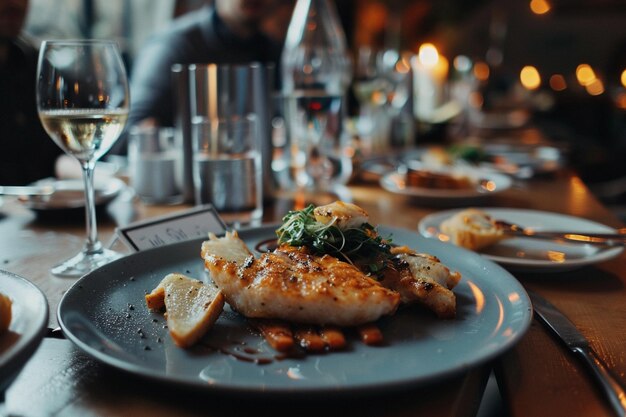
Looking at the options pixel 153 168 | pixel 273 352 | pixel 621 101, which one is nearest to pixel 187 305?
→ pixel 273 352

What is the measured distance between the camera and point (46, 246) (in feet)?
4.18

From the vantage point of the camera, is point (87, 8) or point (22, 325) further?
point (87, 8)

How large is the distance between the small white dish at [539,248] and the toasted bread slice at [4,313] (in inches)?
31.9

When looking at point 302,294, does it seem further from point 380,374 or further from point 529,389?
point 529,389

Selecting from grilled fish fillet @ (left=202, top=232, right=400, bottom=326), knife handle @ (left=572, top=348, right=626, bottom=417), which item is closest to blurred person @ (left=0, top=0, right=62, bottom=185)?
grilled fish fillet @ (left=202, top=232, right=400, bottom=326)

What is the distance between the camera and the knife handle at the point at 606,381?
0.61m

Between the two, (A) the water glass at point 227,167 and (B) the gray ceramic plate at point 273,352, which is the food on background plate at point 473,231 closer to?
(B) the gray ceramic plate at point 273,352

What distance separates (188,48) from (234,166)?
2725 millimetres

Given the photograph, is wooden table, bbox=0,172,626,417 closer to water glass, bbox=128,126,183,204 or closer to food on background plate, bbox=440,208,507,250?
food on background plate, bbox=440,208,507,250

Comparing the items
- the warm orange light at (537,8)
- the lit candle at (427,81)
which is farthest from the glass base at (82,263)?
the warm orange light at (537,8)

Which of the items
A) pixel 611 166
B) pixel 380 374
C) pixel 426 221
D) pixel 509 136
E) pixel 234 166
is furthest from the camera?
pixel 611 166

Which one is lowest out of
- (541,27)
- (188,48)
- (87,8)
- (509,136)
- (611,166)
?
(611,166)

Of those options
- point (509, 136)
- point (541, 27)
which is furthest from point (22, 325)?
point (541, 27)

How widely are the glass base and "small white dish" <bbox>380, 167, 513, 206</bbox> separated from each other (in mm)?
880
